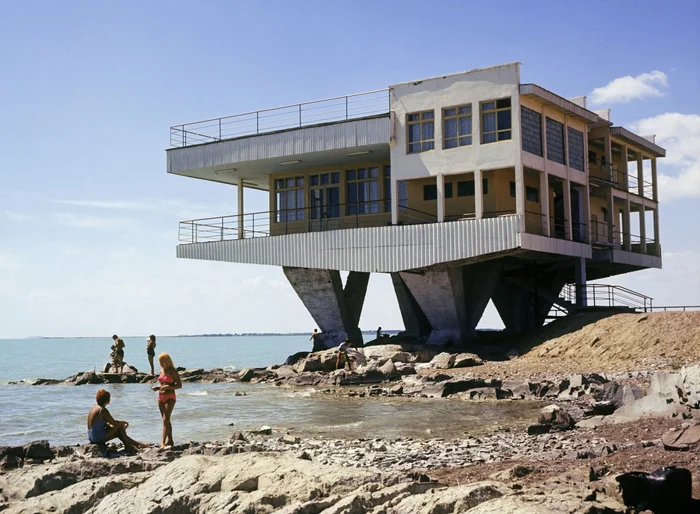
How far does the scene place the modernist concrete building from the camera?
31.2 m

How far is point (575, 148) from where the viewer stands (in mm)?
35875

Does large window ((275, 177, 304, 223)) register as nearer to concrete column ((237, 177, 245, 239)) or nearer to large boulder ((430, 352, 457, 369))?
concrete column ((237, 177, 245, 239))

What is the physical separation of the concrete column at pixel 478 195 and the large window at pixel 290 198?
31.8ft

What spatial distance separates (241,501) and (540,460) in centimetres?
423

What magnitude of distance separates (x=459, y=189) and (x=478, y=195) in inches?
98.1

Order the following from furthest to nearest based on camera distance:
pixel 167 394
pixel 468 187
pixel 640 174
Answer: pixel 640 174 → pixel 468 187 → pixel 167 394

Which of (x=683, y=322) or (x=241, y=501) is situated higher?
(x=683, y=322)

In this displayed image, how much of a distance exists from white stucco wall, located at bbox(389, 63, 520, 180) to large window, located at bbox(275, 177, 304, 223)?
262 inches

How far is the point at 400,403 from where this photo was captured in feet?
69.9

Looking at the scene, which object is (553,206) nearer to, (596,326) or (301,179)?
(596,326)

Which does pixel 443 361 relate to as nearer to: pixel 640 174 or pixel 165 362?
pixel 165 362

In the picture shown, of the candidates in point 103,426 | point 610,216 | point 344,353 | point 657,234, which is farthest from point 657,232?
point 103,426

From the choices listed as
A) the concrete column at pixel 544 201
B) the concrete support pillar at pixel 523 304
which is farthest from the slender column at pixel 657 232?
the concrete column at pixel 544 201

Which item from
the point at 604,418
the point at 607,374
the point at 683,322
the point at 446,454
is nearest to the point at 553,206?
the point at 683,322
